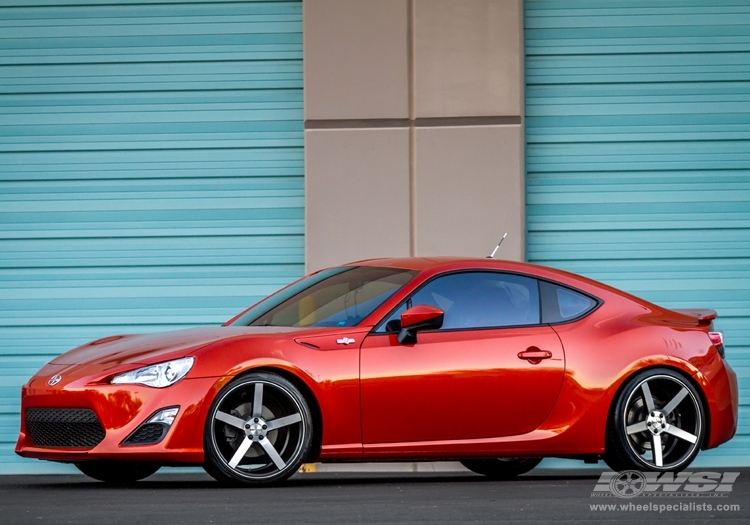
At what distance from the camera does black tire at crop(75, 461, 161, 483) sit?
7.76 metres

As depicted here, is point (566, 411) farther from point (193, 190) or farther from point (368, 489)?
point (193, 190)

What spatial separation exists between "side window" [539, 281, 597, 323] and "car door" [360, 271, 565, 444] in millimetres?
110

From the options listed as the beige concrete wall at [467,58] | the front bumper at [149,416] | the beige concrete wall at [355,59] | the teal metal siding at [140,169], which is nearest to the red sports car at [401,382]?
the front bumper at [149,416]

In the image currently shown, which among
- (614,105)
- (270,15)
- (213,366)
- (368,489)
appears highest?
(270,15)

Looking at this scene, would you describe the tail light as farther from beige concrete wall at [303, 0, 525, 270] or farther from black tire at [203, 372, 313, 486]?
beige concrete wall at [303, 0, 525, 270]

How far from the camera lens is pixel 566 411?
24.8 ft

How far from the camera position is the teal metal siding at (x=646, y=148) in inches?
441

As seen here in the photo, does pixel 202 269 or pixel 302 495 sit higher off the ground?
pixel 202 269

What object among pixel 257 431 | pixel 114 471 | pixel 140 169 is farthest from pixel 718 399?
pixel 140 169

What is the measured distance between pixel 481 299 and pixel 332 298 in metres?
0.92

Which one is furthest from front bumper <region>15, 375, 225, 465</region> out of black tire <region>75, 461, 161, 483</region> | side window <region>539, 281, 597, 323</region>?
side window <region>539, 281, 597, 323</region>

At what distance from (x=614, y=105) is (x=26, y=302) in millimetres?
5552

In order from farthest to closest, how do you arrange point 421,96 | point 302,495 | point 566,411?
1. point 421,96
2. point 566,411
3. point 302,495

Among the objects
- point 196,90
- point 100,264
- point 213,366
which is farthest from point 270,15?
point 213,366
